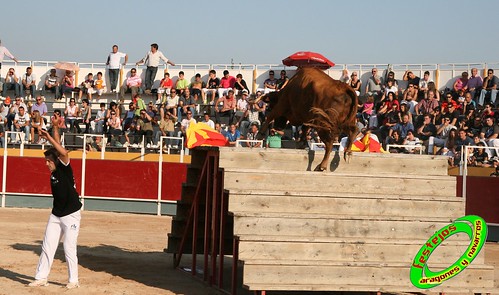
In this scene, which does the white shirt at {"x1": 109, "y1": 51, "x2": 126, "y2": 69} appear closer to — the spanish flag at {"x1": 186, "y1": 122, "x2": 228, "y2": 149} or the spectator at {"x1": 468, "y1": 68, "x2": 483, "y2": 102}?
the spectator at {"x1": 468, "y1": 68, "x2": 483, "y2": 102}

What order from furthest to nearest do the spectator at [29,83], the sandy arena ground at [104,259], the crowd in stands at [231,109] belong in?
the spectator at [29,83]
the crowd in stands at [231,109]
the sandy arena ground at [104,259]

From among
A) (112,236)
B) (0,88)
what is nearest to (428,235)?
(112,236)

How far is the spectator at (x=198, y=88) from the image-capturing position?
23359mm

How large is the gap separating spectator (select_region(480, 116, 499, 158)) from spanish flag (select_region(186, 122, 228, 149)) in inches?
266

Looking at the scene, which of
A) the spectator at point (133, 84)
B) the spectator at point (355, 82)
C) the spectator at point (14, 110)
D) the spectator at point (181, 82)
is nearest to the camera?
the spectator at point (355, 82)

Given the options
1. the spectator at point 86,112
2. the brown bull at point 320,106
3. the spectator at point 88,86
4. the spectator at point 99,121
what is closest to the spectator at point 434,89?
the spectator at point 99,121

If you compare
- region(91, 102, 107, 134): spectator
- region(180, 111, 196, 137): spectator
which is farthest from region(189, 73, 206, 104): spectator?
region(91, 102, 107, 134): spectator

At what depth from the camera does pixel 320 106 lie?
9.60m

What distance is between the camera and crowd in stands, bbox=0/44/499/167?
725 inches

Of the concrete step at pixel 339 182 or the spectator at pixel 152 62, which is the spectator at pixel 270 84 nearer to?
the spectator at pixel 152 62

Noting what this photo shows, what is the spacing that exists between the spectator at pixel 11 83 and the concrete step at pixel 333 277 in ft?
58.4

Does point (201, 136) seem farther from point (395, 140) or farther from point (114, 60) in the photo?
point (114, 60)

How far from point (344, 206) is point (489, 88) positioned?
39.0 ft

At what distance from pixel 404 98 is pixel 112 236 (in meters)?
7.86
